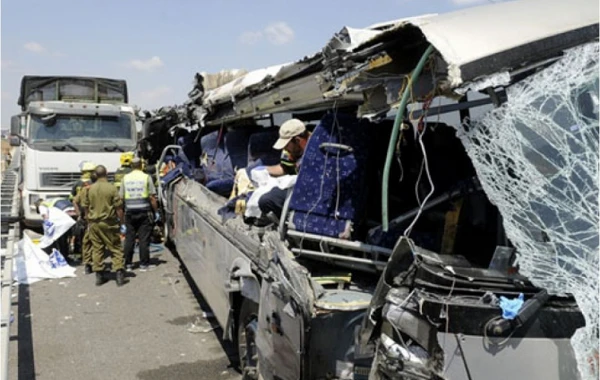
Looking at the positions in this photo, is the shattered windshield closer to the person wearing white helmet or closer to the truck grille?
the person wearing white helmet

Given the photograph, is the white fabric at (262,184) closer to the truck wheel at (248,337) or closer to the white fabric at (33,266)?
the truck wheel at (248,337)

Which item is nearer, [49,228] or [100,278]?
[100,278]

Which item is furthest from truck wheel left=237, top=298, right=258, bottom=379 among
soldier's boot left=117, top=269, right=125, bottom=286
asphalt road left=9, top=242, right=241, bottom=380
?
soldier's boot left=117, top=269, right=125, bottom=286

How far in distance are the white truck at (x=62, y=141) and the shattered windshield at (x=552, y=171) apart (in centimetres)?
869

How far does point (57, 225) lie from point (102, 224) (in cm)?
117

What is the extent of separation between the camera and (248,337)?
13.0 feet

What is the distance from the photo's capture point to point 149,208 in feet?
26.2

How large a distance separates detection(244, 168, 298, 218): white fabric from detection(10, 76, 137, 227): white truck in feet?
20.7

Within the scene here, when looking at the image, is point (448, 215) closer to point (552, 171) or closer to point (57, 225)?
point (552, 171)

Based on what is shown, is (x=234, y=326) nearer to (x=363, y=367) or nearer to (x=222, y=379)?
(x=222, y=379)

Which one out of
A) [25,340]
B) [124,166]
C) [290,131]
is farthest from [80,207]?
[290,131]

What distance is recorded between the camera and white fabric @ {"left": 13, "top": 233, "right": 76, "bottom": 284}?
24.3ft

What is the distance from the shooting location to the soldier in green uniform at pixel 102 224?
721 cm

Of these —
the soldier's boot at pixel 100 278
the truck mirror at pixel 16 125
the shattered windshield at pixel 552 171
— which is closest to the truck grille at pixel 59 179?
the truck mirror at pixel 16 125
